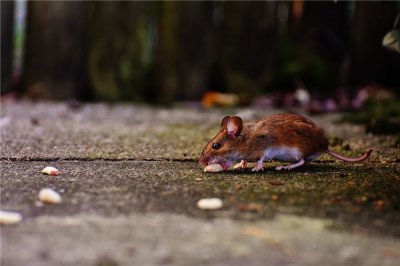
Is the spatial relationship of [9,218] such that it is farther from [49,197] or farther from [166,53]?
[166,53]

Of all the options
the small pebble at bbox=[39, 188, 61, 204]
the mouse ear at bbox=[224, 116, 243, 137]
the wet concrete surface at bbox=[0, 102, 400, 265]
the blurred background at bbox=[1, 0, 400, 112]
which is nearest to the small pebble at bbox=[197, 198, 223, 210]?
the wet concrete surface at bbox=[0, 102, 400, 265]

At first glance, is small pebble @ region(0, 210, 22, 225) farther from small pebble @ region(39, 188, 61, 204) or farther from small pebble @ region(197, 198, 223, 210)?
small pebble @ region(197, 198, 223, 210)

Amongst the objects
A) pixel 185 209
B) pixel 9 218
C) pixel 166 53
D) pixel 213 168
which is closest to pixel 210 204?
pixel 185 209

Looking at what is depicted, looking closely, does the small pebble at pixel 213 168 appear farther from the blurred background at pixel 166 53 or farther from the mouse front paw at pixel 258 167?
the blurred background at pixel 166 53

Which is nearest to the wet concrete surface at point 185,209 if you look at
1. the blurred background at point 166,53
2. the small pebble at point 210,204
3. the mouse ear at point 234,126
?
the small pebble at point 210,204

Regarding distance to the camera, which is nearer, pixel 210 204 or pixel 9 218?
pixel 9 218
